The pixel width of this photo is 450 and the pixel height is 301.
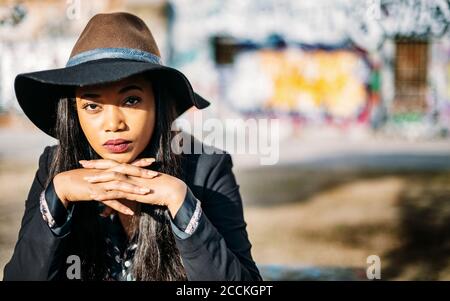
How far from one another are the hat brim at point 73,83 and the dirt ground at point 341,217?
120cm

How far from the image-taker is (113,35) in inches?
68.9

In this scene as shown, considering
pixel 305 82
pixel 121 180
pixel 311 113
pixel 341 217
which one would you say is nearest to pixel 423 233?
pixel 341 217

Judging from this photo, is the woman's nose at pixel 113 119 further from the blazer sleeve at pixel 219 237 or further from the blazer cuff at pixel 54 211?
the blazer sleeve at pixel 219 237

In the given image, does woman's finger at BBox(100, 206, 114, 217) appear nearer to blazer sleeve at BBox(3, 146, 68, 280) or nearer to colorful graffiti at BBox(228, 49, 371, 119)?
blazer sleeve at BBox(3, 146, 68, 280)

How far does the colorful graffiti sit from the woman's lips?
602 inches

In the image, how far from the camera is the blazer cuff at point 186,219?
1.56 metres

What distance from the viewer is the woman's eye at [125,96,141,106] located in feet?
5.55

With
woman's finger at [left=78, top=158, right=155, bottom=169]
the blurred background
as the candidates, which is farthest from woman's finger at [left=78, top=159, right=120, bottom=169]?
the blurred background

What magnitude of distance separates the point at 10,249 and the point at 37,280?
4.51 ft

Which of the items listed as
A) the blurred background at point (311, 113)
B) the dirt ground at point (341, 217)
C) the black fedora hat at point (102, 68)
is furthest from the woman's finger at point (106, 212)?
the blurred background at point (311, 113)

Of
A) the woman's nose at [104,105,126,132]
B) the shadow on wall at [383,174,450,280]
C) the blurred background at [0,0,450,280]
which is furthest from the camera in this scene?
the blurred background at [0,0,450,280]

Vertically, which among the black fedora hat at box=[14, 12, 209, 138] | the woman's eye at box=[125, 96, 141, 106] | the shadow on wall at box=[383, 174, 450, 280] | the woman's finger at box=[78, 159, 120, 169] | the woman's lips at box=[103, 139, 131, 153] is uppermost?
the black fedora hat at box=[14, 12, 209, 138]
